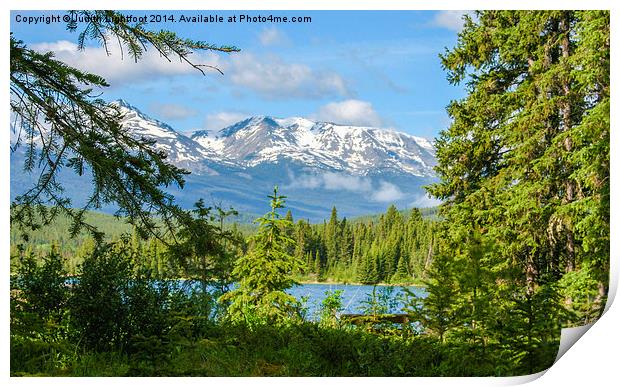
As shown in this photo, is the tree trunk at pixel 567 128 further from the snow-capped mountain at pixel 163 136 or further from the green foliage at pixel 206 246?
the snow-capped mountain at pixel 163 136

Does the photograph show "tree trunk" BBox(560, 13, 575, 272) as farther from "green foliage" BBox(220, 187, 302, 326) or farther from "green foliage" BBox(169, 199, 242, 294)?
"green foliage" BBox(169, 199, 242, 294)

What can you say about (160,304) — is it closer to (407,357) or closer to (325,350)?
(325,350)

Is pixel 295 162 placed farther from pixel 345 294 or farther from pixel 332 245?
pixel 345 294

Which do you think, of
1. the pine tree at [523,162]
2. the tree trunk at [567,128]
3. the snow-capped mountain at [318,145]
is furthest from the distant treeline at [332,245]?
the tree trunk at [567,128]

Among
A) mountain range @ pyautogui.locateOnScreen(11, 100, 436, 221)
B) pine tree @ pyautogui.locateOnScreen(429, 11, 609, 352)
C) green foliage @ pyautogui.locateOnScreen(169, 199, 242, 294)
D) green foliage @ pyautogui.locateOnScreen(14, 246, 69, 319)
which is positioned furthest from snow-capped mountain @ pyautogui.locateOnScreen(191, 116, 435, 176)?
green foliage @ pyautogui.locateOnScreen(14, 246, 69, 319)

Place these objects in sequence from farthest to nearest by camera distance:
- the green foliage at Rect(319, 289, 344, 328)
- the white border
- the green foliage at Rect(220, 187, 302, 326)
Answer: the green foliage at Rect(319, 289, 344, 328), the green foliage at Rect(220, 187, 302, 326), the white border
